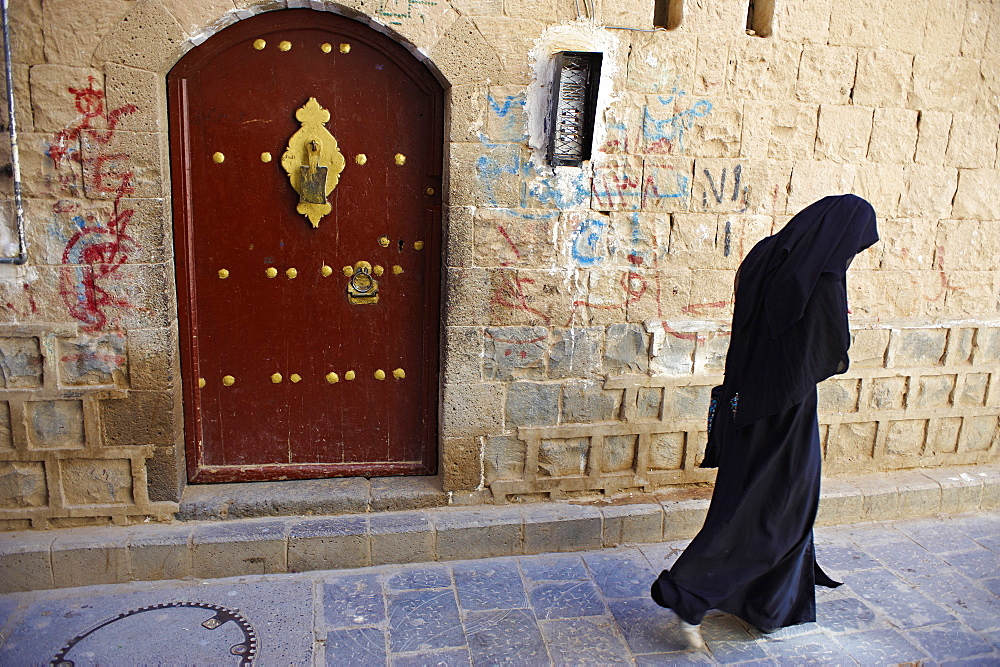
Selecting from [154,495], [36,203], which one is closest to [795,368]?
[154,495]

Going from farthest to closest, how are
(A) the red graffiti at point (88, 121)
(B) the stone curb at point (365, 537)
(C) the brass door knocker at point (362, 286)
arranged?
(C) the brass door knocker at point (362, 286), (B) the stone curb at point (365, 537), (A) the red graffiti at point (88, 121)

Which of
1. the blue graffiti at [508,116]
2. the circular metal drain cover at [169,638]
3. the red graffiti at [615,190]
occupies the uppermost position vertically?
the blue graffiti at [508,116]

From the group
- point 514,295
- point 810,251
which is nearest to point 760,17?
point 810,251

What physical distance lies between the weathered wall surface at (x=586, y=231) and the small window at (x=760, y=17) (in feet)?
0.17

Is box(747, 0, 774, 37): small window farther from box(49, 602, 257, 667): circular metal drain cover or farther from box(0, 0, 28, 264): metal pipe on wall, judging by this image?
box(49, 602, 257, 667): circular metal drain cover

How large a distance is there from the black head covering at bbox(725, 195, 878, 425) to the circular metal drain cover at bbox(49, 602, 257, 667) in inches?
93.2

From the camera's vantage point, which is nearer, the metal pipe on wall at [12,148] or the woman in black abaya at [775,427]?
the woman in black abaya at [775,427]

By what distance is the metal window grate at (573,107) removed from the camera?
345 cm

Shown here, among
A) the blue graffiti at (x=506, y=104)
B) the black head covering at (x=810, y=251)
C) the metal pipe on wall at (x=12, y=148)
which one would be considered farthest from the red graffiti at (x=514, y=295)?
the metal pipe on wall at (x=12, y=148)

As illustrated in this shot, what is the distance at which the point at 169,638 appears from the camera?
9.81 ft

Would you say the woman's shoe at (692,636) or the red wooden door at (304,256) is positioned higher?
the red wooden door at (304,256)

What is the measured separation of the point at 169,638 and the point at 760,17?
4267 mm

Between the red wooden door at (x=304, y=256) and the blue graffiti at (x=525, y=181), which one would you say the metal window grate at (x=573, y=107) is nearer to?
the blue graffiti at (x=525, y=181)

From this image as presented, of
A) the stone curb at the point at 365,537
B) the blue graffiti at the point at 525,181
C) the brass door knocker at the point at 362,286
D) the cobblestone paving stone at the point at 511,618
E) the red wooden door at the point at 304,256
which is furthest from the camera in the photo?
the brass door knocker at the point at 362,286
